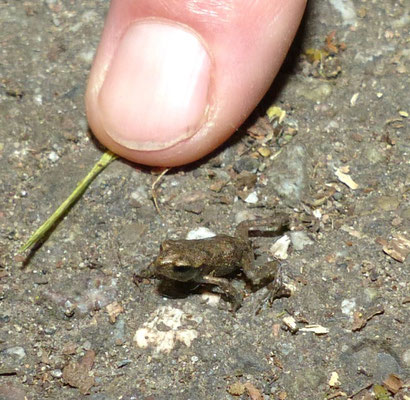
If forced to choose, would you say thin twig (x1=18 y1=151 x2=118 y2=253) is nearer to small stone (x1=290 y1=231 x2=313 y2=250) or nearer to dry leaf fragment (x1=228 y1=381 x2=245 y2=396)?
small stone (x1=290 y1=231 x2=313 y2=250)

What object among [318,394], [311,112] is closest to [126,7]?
[311,112]

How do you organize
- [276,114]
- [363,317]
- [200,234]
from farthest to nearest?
[276,114]
[200,234]
[363,317]

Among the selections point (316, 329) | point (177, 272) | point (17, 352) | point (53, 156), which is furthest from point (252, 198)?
point (17, 352)

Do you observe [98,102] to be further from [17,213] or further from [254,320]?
[254,320]

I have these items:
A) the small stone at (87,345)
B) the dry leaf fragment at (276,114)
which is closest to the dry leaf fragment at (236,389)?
the small stone at (87,345)

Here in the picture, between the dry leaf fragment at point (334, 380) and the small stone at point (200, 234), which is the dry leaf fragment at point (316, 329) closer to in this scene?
the dry leaf fragment at point (334, 380)

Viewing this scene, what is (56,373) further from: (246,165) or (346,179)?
(346,179)
